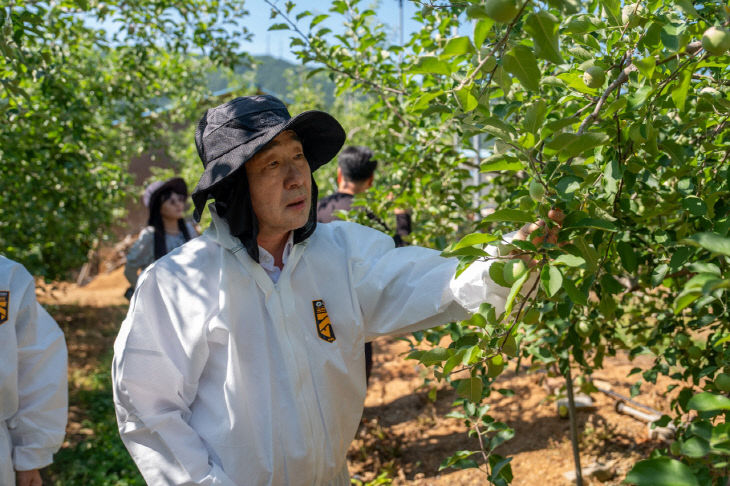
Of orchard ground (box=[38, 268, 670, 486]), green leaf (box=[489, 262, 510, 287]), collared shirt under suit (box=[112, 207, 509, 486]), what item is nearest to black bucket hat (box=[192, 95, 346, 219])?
collared shirt under suit (box=[112, 207, 509, 486])

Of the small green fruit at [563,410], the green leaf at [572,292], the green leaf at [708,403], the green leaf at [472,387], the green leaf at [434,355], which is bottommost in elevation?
the small green fruit at [563,410]

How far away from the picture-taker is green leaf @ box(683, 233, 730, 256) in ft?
2.31

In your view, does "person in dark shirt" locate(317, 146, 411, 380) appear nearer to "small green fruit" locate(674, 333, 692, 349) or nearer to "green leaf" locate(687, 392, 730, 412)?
"small green fruit" locate(674, 333, 692, 349)

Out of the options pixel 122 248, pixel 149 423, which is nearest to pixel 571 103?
pixel 149 423

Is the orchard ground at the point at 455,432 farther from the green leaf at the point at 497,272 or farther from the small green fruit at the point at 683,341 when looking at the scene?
the green leaf at the point at 497,272

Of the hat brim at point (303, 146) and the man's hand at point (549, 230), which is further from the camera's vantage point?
the hat brim at point (303, 146)

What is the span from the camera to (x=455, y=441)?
139 inches

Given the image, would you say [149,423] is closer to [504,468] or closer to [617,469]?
[504,468]

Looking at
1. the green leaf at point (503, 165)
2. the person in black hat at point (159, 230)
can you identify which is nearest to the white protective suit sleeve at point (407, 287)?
the green leaf at point (503, 165)

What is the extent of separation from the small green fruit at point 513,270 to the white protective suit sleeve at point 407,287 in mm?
383

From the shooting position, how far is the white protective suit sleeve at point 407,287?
143cm

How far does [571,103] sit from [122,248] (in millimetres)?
13299

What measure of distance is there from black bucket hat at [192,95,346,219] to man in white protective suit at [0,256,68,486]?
2.36 ft

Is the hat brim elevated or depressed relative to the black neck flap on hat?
elevated
